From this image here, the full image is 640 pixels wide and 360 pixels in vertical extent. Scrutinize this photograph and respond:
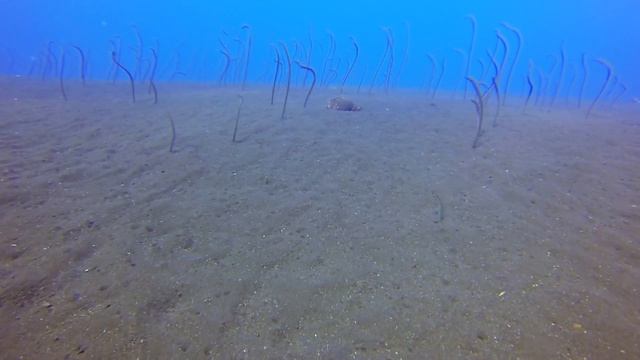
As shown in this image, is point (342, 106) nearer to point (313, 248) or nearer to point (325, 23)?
point (313, 248)

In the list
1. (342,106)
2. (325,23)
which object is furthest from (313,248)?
(325,23)

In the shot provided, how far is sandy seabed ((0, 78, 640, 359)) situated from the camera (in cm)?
237

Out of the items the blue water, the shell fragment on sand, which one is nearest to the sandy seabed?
the shell fragment on sand

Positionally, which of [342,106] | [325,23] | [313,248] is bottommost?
[313,248]

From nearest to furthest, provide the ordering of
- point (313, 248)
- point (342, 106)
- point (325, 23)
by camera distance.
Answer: point (313, 248), point (342, 106), point (325, 23)

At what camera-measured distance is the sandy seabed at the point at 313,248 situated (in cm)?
237

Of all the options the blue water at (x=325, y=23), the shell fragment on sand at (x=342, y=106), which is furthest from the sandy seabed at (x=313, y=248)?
the blue water at (x=325, y=23)

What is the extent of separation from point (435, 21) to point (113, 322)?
6258 inches

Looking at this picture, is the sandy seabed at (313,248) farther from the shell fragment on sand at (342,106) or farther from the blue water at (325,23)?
A: the blue water at (325,23)

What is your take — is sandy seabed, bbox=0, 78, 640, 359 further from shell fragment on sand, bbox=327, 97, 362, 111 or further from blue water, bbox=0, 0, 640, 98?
blue water, bbox=0, 0, 640, 98

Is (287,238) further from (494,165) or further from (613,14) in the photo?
(613,14)

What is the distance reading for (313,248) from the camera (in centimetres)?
329

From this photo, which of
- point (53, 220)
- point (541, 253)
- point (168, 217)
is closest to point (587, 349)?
point (541, 253)

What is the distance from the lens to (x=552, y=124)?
25.9 feet
